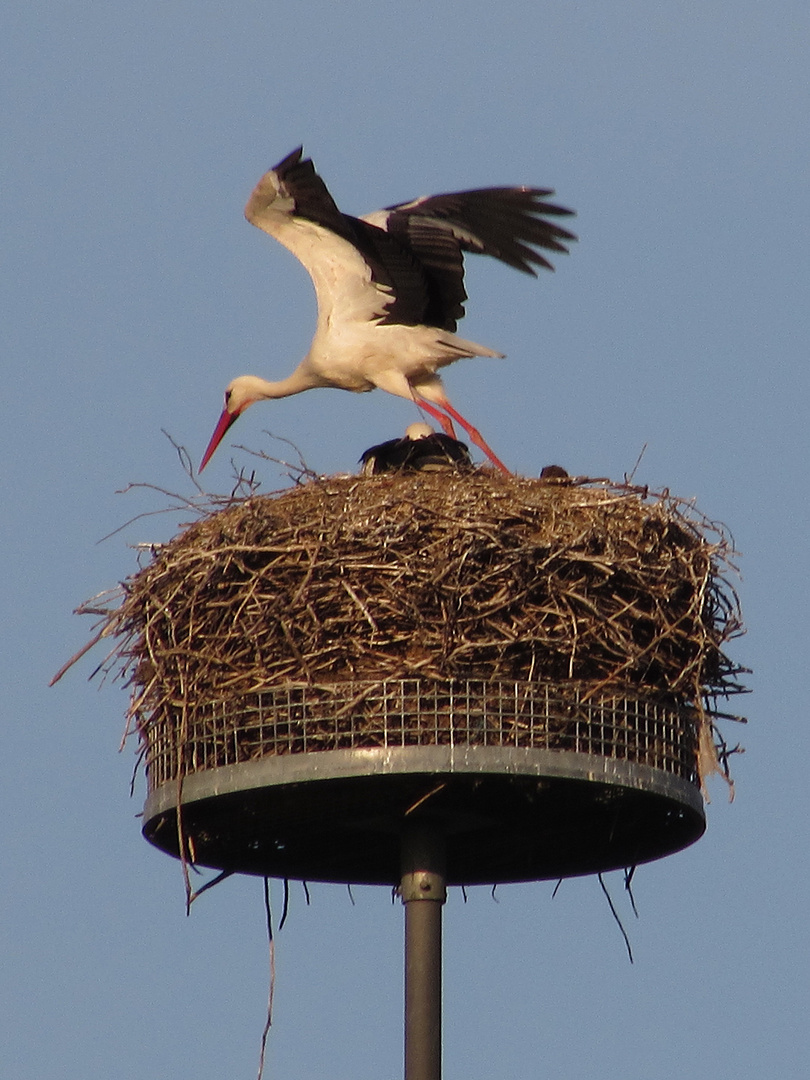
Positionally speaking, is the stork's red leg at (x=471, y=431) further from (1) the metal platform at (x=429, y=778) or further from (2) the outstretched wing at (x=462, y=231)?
(1) the metal platform at (x=429, y=778)

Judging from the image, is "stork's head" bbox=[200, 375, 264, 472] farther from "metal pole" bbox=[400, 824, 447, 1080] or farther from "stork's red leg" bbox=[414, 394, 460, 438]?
"metal pole" bbox=[400, 824, 447, 1080]

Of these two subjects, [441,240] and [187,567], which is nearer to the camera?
[187,567]

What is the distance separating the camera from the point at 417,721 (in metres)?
7.98

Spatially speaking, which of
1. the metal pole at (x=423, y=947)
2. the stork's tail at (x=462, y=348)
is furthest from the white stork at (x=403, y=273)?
the metal pole at (x=423, y=947)

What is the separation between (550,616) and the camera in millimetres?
8383

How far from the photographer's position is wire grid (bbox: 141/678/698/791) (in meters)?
7.97

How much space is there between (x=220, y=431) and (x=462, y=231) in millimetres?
2123

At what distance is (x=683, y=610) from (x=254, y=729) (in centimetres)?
196

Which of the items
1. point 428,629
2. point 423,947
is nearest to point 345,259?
point 428,629

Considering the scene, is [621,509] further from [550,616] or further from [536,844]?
[536,844]

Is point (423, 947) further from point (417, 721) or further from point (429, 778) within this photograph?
point (417, 721)

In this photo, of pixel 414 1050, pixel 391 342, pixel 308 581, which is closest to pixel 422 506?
pixel 308 581

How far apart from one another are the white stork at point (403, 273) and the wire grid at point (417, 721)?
403 cm

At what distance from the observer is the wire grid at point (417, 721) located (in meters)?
7.97
